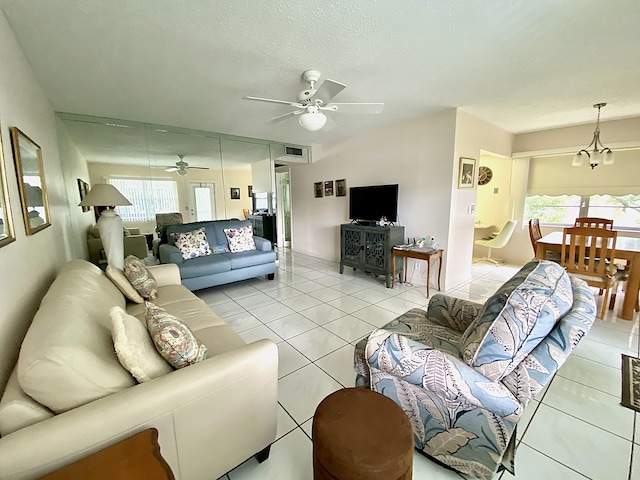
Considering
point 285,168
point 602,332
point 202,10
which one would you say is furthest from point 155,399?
point 285,168

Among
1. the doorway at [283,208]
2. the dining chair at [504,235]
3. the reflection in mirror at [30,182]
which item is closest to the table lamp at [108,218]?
the reflection in mirror at [30,182]

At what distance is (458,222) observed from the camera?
12.1ft

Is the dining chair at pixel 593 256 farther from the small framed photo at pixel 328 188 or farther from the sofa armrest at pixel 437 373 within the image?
the small framed photo at pixel 328 188

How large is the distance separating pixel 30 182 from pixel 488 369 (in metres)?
2.87

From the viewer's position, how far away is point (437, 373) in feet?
3.73

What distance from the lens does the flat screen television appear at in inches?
158

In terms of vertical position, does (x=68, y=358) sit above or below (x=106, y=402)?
above

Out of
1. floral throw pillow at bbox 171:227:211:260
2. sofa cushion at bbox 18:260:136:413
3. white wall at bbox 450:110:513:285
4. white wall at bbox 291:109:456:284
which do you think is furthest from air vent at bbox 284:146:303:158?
sofa cushion at bbox 18:260:136:413

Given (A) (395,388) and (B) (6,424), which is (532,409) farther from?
(B) (6,424)

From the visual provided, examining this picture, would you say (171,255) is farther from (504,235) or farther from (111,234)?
(504,235)

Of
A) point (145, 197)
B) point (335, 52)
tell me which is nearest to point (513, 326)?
point (335, 52)

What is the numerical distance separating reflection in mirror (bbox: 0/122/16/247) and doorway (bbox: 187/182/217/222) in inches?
123

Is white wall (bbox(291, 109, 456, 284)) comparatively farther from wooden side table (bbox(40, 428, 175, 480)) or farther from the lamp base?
wooden side table (bbox(40, 428, 175, 480))

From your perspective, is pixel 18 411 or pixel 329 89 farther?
pixel 329 89
